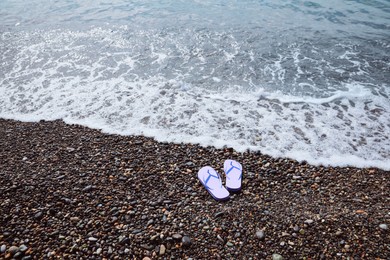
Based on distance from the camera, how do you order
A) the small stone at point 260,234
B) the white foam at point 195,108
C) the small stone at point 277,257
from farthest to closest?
the white foam at point 195,108, the small stone at point 260,234, the small stone at point 277,257

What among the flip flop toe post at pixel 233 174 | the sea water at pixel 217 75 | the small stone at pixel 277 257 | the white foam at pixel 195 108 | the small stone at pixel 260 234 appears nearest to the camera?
the small stone at pixel 277 257

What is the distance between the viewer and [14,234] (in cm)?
365

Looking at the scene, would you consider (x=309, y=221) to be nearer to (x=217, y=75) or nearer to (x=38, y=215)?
(x=38, y=215)

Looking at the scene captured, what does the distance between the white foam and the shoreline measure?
54 cm

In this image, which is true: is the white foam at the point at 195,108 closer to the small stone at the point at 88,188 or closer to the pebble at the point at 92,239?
the small stone at the point at 88,188

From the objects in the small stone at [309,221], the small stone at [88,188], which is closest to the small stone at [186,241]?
the small stone at [309,221]

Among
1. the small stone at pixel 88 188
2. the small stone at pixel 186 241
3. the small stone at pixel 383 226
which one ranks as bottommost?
the small stone at pixel 383 226

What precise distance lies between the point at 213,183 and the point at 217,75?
5.08 metres

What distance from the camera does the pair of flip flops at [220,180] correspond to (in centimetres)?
445

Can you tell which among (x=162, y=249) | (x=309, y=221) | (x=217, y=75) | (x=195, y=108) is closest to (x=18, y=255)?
(x=162, y=249)

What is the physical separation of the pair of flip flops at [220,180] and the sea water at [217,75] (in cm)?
87

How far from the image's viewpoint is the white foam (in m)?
5.86

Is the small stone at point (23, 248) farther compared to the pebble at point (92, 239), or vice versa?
the pebble at point (92, 239)

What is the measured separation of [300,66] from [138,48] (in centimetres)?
660
